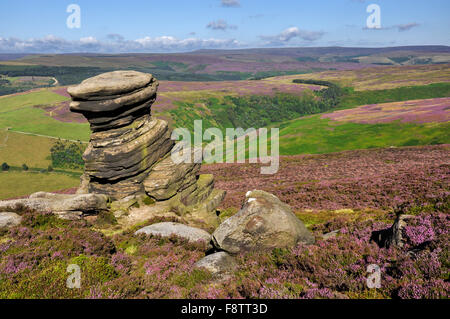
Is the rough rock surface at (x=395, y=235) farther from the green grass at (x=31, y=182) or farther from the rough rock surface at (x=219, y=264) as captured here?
the green grass at (x=31, y=182)

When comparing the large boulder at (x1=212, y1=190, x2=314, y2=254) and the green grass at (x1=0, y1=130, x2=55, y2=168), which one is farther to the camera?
the green grass at (x1=0, y1=130, x2=55, y2=168)

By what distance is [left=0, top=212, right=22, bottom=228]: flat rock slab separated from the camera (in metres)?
13.3

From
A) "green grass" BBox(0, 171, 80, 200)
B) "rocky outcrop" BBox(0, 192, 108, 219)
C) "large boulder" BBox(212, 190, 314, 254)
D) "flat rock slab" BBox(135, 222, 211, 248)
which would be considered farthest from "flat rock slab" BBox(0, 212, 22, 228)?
"green grass" BBox(0, 171, 80, 200)

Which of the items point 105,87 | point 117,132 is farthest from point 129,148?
point 105,87

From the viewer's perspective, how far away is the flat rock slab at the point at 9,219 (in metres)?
13.3

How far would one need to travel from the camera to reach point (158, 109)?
17250cm

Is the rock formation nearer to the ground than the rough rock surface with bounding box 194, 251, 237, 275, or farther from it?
farther from it

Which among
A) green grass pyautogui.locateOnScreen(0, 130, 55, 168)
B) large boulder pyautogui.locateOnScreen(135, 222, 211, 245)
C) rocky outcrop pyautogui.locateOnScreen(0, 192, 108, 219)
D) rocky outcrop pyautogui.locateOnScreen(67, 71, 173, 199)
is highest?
rocky outcrop pyautogui.locateOnScreen(67, 71, 173, 199)

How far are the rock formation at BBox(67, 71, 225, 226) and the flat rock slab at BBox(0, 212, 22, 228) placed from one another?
26.2 feet

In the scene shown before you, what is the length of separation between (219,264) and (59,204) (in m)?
12.5

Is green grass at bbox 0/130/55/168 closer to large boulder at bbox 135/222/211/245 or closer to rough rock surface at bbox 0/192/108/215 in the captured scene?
rough rock surface at bbox 0/192/108/215
